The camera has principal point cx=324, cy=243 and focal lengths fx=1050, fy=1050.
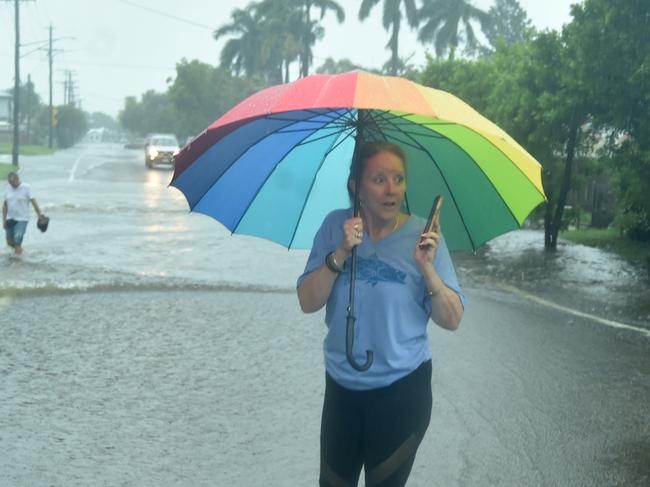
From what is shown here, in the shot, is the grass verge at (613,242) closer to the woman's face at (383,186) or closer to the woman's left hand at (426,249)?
the woman's face at (383,186)

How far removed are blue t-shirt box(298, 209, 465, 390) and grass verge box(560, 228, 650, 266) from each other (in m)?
13.7

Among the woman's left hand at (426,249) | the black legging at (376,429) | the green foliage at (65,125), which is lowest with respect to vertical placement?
the green foliage at (65,125)

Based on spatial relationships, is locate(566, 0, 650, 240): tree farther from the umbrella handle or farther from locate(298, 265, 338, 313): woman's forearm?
the umbrella handle

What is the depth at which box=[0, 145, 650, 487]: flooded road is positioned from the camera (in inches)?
227

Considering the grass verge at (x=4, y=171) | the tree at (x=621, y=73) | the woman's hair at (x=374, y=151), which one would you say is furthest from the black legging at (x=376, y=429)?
the grass verge at (x=4, y=171)

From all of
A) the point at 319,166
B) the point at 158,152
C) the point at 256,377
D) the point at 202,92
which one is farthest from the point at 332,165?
the point at 202,92

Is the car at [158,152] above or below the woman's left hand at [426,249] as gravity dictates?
below

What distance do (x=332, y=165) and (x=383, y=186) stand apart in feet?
2.74

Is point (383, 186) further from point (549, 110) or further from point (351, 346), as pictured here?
point (549, 110)

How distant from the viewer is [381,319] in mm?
3436

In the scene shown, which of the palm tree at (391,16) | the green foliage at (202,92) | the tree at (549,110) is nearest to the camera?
the tree at (549,110)

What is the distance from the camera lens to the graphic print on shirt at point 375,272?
11.3 ft

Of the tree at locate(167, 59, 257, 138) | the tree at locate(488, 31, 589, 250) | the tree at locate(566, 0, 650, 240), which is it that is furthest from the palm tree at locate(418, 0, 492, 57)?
the tree at locate(566, 0, 650, 240)

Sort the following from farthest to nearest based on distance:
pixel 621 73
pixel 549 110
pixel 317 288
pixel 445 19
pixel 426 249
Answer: pixel 445 19
pixel 549 110
pixel 621 73
pixel 317 288
pixel 426 249
